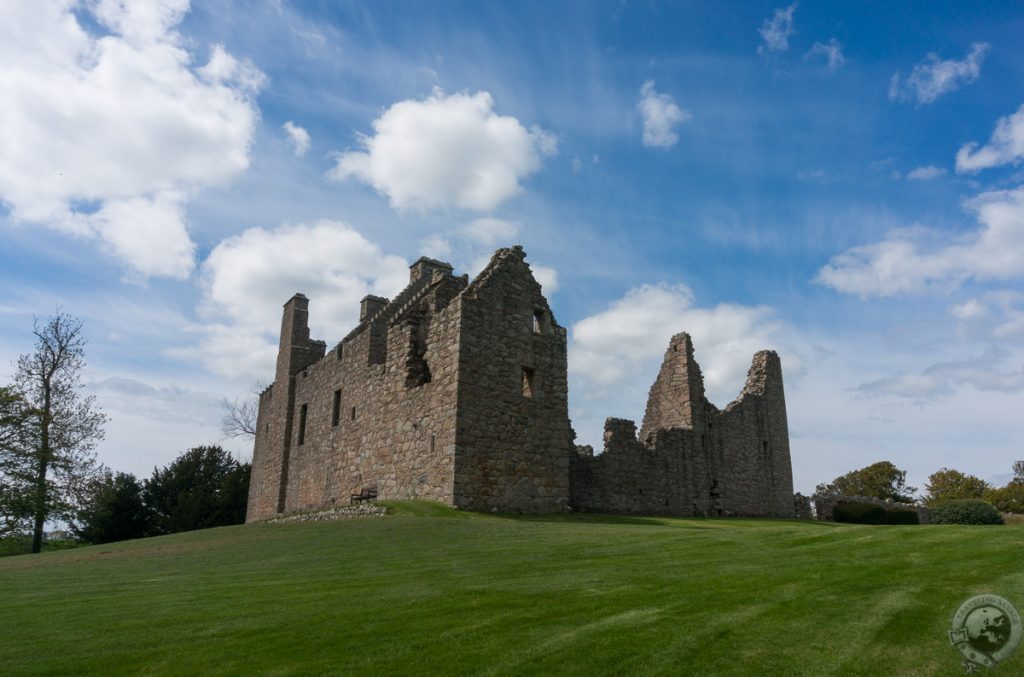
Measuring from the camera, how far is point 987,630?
433cm

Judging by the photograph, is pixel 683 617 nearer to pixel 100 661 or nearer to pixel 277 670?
pixel 277 670

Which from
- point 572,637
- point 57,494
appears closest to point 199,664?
point 572,637

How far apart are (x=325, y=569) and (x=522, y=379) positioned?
10.7 m

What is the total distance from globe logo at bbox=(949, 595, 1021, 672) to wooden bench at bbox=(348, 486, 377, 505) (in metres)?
17.9

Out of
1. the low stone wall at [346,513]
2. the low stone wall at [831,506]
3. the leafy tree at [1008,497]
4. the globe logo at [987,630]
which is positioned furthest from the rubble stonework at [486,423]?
the leafy tree at [1008,497]

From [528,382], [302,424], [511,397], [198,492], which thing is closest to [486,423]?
[511,397]

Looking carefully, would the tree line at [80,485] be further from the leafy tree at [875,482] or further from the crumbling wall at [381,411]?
the leafy tree at [875,482]

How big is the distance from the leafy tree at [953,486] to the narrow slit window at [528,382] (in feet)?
164

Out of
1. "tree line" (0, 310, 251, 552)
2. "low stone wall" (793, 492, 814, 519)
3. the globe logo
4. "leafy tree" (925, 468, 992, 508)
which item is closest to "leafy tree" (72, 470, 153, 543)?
"tree line" (0, 310, 251, 552)

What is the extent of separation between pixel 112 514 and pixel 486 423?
906 inches

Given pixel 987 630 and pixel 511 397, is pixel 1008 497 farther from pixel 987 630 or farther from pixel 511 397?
pixel 987 630

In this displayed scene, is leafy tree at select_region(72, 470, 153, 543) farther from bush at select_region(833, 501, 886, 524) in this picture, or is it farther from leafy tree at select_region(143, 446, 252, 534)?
bush at select_region(833, 501, 886, 524)

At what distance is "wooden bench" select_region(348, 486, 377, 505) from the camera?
70.0 ft

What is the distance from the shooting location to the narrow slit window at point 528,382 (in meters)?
20.9
